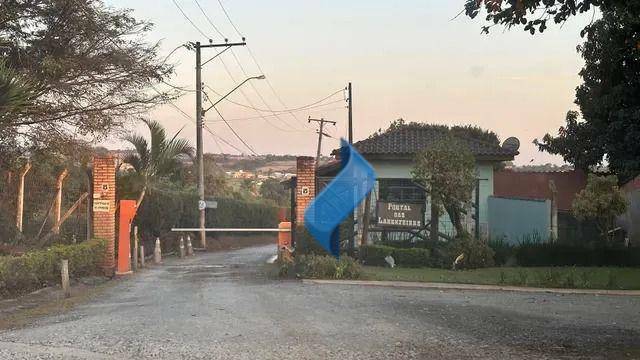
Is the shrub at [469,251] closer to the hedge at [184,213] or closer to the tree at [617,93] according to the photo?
the tree at [617,93]

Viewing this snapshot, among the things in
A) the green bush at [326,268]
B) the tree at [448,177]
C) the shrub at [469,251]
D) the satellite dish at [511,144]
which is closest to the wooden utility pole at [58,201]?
the green bush at [326,268]

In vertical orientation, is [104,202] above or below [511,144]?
below

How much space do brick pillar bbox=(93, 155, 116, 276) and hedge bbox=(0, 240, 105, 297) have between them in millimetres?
1003

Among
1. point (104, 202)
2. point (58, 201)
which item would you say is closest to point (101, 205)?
point (104, 202)

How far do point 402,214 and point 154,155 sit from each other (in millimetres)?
9983

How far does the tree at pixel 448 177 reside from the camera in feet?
52.7

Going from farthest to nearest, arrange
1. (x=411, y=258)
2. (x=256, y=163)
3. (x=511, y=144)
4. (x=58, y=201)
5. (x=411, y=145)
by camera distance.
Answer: (x=256, y=163)
(x=511, y=144)
(x=411, y=145)
(x=58, y=201)
(x=411, y=258)

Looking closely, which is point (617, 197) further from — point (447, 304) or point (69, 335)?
point (69, 335)

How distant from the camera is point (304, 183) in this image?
53.1 feet

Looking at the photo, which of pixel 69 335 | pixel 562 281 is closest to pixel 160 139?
pixel 562 281

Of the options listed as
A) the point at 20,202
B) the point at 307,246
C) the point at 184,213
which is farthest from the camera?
the point at 184,213

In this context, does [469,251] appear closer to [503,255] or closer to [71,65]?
[503,255]

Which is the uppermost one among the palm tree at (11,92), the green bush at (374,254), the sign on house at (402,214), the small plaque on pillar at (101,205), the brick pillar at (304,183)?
the palm tree at (11,92)

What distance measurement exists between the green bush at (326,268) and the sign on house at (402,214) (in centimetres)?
265
